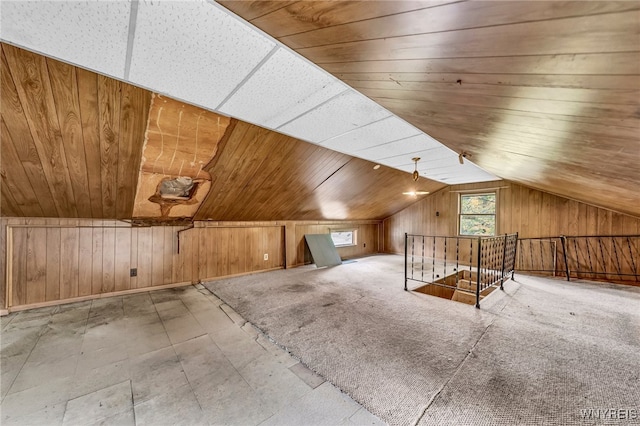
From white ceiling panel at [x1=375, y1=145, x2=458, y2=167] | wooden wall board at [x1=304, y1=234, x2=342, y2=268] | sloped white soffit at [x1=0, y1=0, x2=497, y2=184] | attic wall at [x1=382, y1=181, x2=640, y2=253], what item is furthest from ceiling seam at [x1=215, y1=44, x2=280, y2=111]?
attic wall at [x1=382, y1=181, x2=640, y2=253]

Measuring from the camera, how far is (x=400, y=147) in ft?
9.82

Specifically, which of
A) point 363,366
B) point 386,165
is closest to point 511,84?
point 363,366

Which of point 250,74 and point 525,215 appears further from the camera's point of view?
point 525,215

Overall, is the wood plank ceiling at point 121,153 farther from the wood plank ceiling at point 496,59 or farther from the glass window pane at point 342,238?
the glass window pane at point 342,238

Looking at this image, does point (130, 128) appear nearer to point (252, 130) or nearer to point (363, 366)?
point (252, 130)

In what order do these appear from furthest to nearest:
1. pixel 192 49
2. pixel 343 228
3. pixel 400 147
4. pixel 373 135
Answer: pixel 343 228 → pixel 400 147 → pixel 373 135 → pixel 192 49

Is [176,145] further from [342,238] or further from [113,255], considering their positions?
[342,238]

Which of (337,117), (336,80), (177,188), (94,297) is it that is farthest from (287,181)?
(94,297)

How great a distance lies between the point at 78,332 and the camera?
2.32 m

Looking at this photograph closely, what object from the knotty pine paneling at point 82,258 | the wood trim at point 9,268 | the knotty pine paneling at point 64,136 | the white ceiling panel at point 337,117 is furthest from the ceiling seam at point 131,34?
the wood trim at point 9,268

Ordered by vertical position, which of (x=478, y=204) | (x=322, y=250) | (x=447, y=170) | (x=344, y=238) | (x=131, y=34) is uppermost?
(x=131, y=34)

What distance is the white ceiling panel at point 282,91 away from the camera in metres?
1.43

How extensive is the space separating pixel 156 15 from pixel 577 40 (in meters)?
1.58

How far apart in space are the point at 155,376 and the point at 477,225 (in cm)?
652
